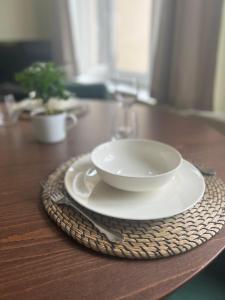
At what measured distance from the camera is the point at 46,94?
1009 millimetres

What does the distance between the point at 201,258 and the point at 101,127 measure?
78 centimetres

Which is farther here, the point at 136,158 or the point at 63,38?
the point at 63,38

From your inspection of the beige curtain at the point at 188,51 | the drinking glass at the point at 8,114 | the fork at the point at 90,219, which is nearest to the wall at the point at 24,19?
the beige curtain at the point at 188,51

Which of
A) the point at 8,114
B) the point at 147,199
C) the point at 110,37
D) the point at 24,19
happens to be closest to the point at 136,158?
the point at 147,199

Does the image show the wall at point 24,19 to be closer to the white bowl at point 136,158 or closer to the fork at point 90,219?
the white bowl at point 136,158

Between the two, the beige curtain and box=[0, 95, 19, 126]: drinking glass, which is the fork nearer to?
box=[0, 95, 19, 126]: drinking glass

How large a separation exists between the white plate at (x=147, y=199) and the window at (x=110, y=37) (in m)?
Answer: 1.76

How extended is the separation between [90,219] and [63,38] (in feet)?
7.74

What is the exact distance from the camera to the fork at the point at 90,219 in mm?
576

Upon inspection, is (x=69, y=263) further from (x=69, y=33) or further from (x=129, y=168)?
(x=69, y=33)

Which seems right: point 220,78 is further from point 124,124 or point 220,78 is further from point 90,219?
point 90,219

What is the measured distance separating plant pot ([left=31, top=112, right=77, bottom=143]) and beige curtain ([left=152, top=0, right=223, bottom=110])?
1034 mm

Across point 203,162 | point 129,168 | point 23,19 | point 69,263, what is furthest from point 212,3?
point 23,19

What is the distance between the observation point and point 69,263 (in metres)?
0.53
